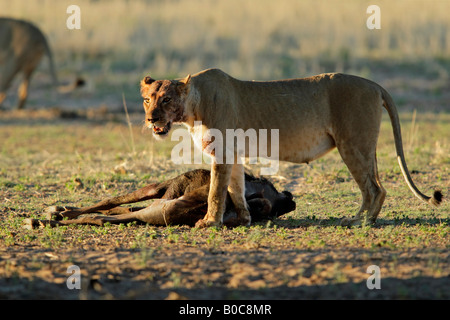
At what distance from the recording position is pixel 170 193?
6609 millimetres

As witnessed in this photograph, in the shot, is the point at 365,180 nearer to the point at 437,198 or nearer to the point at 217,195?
the point at 437,198

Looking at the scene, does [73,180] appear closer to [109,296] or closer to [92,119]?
[109,296]

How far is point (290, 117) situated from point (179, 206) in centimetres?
127

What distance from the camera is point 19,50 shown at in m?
14.4

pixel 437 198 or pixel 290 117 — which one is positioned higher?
pixel 290 117

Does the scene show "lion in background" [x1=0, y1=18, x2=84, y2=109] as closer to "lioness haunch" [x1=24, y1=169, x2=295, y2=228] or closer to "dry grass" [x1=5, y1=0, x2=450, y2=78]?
"dry grass" [x1=5, y1=0, x2=450, y2=78]

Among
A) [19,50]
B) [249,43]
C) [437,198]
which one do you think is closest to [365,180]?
[437,198]

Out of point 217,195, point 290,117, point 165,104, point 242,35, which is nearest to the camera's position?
point 165,104

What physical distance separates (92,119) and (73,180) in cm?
584

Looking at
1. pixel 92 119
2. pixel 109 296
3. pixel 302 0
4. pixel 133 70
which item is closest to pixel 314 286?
pixel 109 296

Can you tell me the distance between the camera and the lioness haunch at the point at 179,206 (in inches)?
252

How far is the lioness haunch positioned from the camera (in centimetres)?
640

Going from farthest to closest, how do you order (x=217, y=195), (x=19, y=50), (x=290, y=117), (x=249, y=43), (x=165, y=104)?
1. (x=249, y=43)
2. (x=19, y=50)
3. (x=290, y=117)
4. (x=217, y=195)
5. (x=165, y=104)

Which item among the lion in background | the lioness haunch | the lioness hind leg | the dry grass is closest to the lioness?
the lioness hind leg
